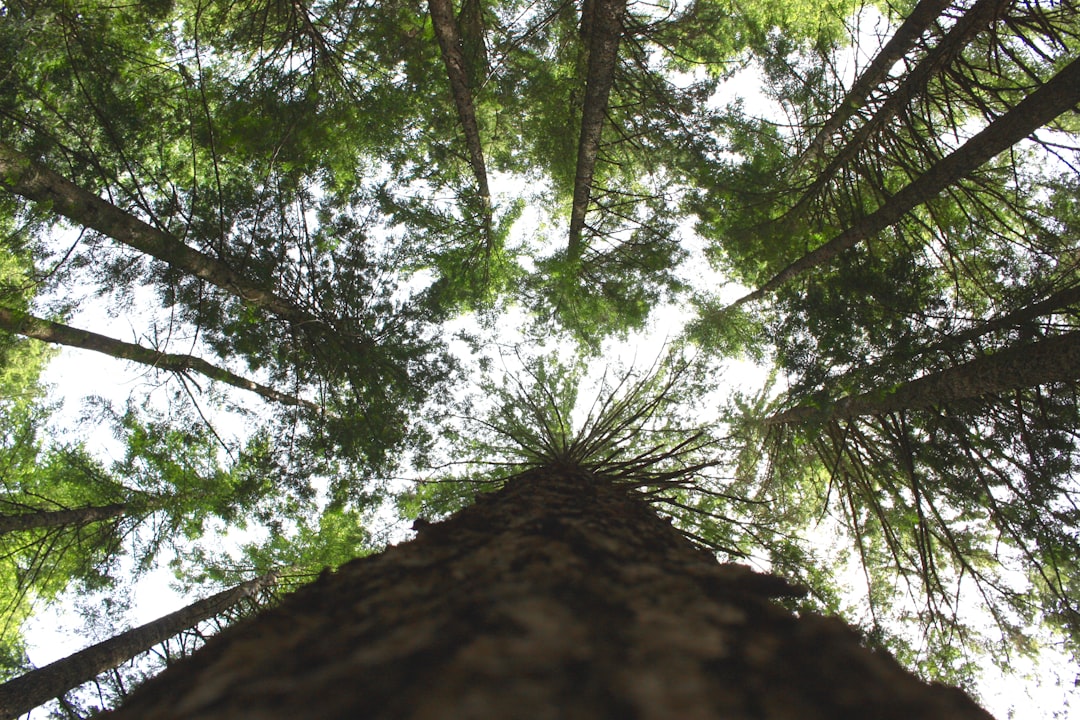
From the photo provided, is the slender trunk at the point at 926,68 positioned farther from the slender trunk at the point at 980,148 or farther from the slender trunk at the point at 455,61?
the slender trunk at the point at 455,61

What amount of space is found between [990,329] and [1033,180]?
132 inches

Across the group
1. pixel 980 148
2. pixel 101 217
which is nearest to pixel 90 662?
pixel 101 217

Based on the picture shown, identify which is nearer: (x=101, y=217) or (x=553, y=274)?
(x=101, y=217)

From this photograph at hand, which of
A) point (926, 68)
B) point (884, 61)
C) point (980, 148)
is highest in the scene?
point (884, 61)

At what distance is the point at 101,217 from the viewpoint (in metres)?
4.07

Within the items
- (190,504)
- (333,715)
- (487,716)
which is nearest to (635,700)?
(487,716)

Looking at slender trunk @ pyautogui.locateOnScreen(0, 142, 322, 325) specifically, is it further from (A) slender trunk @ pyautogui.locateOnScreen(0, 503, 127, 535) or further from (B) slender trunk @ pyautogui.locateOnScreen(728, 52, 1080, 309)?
(B) slender trunk @ pyautogui.locateOnScreen(728, 52, 1080, 309)

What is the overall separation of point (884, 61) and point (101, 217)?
8.34 meters

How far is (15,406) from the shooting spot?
10578 millimetres

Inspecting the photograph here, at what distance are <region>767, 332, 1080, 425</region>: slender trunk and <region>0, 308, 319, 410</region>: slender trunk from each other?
6.08 meters

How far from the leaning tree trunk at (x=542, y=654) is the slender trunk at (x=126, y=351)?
5.45 meters

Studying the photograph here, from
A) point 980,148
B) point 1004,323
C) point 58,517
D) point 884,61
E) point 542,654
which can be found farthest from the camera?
point 58,517

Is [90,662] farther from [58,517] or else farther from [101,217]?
[101,217]

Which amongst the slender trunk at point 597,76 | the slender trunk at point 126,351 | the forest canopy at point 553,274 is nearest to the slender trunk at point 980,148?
the forest canopy at point 553,274
